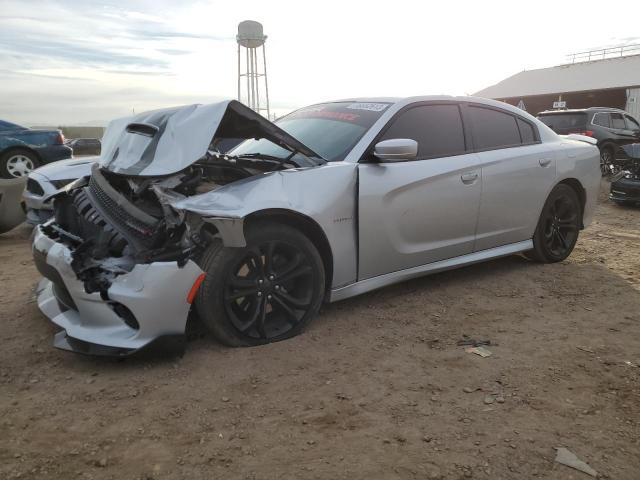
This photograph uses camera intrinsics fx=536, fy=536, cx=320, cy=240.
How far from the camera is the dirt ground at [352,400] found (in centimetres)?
215

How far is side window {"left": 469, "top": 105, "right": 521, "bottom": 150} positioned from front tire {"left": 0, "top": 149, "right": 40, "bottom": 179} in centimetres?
818

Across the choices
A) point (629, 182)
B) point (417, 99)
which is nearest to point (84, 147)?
point (629, 182)

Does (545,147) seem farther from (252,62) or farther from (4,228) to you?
(252,62)

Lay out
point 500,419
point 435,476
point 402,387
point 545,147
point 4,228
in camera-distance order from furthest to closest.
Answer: point 4,228 → point 545,147 → point 402,387 → point 500,419 → point 435,476

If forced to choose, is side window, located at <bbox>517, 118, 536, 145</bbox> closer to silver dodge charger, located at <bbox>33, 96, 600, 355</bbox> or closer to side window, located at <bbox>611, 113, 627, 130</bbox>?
silver dodge charger, located at <bbox>33, 96, 600, 355</bbox>

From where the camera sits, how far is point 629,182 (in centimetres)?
916

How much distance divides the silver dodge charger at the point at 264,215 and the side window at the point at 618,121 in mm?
10659

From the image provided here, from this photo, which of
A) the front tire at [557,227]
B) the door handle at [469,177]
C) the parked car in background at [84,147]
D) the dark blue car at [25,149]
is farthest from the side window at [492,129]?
the parked car in background at [84,147]

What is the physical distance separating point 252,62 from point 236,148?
18066 millimetres

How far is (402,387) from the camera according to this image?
9.09 feet

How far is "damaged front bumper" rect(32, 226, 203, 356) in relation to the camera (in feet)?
9.04

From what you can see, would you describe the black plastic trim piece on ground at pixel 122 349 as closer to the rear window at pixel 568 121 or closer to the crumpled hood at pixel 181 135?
the crumpled hood at pixel 181 135

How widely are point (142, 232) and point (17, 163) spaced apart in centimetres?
796

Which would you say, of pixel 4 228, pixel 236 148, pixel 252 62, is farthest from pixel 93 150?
pixel 236 148
